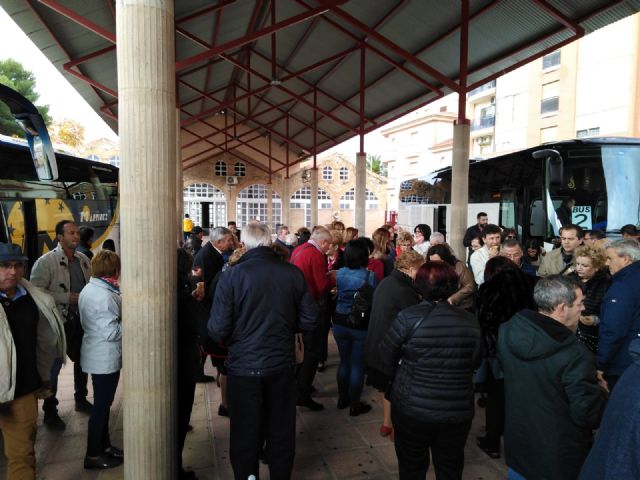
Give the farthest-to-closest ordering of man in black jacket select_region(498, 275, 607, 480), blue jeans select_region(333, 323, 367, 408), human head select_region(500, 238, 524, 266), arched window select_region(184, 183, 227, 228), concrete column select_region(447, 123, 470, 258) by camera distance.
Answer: arched window select_region(184, 183, 227, 228)
concrete column select_region(447, 123, 470, 258)
blue jeans select_region(333, 323, 367, 408)
human head select_region(500, 238, 524, 266)
man in black jacket select_region(498, 275, 607, 480)

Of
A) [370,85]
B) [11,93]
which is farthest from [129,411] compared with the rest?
[370,85]

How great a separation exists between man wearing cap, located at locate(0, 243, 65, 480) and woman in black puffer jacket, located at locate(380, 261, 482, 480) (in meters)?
2.19

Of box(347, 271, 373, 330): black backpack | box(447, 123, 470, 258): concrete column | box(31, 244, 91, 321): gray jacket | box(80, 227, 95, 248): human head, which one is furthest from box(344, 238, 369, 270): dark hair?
box(447, 123, 470, 258): concrete column

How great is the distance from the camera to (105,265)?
3.28m

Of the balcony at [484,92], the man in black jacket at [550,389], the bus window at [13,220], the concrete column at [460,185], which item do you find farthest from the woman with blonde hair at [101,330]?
the balcony at [484,92]

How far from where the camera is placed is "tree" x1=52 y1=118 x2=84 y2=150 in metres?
37.1

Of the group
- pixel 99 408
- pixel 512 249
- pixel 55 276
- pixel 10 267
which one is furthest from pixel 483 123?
pixel 10 267

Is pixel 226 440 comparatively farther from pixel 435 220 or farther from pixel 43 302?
pixel 435 220

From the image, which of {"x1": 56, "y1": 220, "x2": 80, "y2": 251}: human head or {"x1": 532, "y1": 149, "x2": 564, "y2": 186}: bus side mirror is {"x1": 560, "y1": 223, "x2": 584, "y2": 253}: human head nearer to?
{"x1": 532, "y1": 149, "x2": 564, "y2": 186}: bus side mirror

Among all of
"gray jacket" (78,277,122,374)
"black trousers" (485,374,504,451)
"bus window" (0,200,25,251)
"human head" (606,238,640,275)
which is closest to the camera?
"gray jacket" (78,277,122,374)

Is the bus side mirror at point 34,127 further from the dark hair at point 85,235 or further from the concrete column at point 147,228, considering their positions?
the concrete column at point 147,228

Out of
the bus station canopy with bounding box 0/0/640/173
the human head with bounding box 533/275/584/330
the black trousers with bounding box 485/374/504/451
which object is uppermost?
the bus station canopy with bounding box 0/0/640/173

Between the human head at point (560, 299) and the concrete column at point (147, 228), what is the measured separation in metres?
2.08

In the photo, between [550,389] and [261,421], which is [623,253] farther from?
[261,421]
